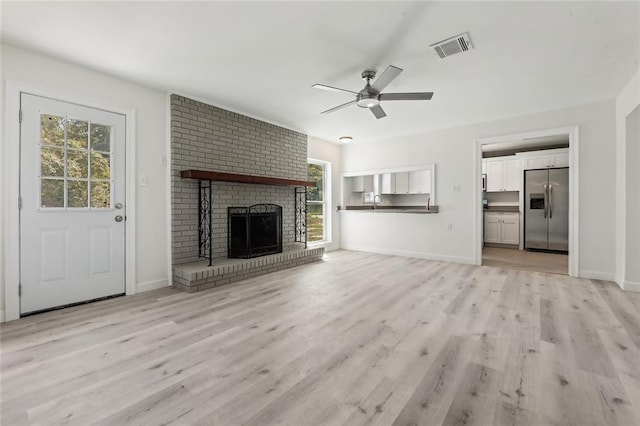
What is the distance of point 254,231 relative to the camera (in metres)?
4.74

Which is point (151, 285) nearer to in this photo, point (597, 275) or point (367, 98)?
point (367, 98)

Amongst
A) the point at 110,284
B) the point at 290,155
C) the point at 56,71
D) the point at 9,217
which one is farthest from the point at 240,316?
the point at 290,155

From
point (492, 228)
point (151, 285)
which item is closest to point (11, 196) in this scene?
point (151, 285)

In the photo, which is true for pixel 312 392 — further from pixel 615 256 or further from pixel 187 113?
pixel 615 256

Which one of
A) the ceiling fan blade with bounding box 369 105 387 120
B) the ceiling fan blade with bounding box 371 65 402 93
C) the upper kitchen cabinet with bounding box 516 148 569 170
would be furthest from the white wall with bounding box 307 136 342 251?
the upper kitchen cabinet with bounding box 516 148 569 170

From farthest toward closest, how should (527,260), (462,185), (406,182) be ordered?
(406,182) < (527,260) < (462,185)

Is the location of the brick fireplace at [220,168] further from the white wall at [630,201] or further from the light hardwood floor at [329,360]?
the white wall at [630,201]

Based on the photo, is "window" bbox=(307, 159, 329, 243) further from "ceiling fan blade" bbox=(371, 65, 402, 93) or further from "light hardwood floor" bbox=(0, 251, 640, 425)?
"ceiling fan blade" bbox=(371, 65, 402, 93)

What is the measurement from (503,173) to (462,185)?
2.72 m

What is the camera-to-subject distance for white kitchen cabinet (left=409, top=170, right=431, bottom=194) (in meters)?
6.26

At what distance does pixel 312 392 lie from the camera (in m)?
1.68

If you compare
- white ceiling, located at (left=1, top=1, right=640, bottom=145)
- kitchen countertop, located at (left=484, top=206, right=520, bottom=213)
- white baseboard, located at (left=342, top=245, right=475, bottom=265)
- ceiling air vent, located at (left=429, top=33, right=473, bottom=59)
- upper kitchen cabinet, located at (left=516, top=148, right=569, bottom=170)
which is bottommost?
white baseboard, located at (left=342, top=245, right=475, bottom=265)

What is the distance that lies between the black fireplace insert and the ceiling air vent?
3.21 m

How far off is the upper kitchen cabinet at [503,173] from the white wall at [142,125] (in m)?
7.26
